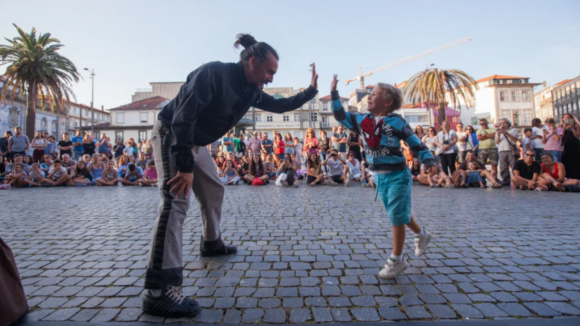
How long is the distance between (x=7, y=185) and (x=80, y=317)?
12.9 metres

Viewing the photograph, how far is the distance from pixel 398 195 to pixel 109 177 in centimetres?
1312

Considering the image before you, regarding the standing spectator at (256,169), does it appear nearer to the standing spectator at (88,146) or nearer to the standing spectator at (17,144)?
the standing spectator at (88,146)

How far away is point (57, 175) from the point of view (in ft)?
43.6

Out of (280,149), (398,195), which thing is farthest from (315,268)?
(280,149)

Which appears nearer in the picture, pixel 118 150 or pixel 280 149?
pixel 280 149

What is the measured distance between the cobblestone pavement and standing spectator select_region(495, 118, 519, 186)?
5711 millimetres

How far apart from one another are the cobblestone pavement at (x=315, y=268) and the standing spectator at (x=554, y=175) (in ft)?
15.0

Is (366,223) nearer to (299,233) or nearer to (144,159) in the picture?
(299,233)

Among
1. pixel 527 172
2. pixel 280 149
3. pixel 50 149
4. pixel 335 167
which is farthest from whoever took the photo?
pixel 280 149

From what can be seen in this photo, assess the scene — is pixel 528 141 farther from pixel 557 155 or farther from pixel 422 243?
pixel 422 243

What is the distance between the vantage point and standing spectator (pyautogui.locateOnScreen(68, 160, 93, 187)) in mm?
13414

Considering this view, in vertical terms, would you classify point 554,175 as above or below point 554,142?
below

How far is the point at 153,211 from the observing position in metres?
6.65

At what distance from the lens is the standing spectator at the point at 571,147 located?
10.0 m
